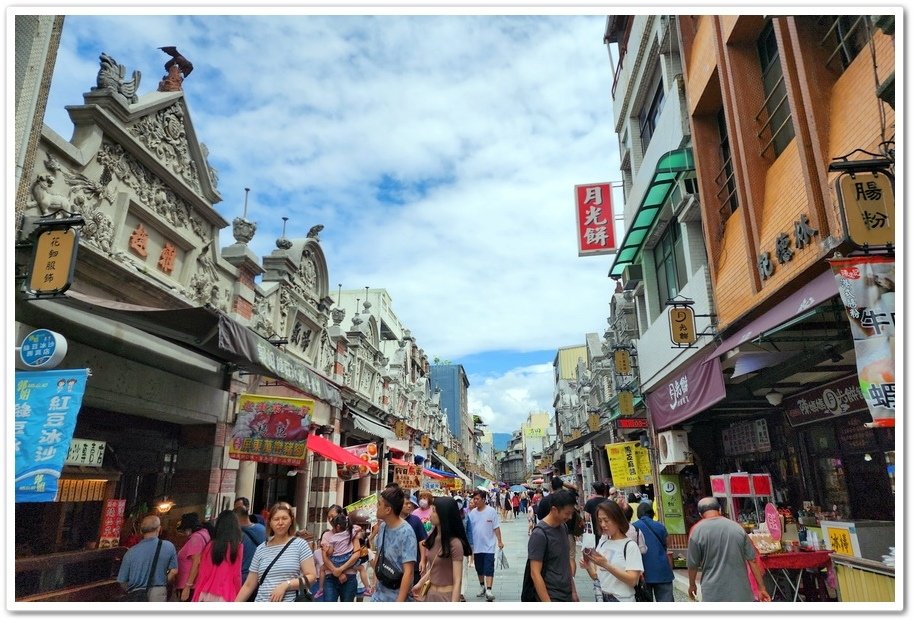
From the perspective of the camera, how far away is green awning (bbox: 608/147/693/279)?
38.8 feet

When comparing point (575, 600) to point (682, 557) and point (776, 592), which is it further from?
point (682, 557)

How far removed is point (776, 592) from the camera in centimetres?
779

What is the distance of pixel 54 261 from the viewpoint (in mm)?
6031

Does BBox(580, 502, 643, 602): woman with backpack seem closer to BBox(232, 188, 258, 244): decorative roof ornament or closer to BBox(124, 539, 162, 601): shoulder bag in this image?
BBox(124, 539, 162, 601): shoulder bag

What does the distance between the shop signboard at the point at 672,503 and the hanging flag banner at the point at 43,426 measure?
43.9 feet

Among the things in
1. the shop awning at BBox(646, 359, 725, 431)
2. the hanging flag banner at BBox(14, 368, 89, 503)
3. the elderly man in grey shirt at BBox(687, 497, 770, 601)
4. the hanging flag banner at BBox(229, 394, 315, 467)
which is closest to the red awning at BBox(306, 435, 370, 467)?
the hanging flag banner at BBox(229, 394, 315, 467)

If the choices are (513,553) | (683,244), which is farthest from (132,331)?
(513,553)

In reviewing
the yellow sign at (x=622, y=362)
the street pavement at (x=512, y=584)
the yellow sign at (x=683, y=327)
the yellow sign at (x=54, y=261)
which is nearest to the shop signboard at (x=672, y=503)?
the street pavement at (x=512, y=584)

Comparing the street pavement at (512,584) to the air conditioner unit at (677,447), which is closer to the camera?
the street pavement at (512,584)

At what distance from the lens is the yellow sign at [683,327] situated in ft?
35.5

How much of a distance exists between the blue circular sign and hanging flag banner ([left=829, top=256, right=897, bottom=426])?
8.29 meters

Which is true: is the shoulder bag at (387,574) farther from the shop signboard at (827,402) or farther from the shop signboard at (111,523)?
the shop signboard at (827,402)

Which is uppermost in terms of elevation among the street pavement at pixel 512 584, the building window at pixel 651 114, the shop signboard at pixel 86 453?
the building window at pixel 651 114

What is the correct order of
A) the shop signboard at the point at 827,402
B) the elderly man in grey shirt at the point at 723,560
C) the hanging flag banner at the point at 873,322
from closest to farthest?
the hanging flag banner at the point at 873,322 → the elderly man in grey shirt at the point at 723,560 → the shop signboard at the point at 827,402
